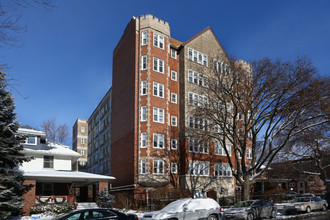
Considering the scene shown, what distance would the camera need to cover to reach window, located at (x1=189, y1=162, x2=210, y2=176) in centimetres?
3776

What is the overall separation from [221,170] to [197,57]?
16.0 meters

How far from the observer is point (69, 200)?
94.4 ft

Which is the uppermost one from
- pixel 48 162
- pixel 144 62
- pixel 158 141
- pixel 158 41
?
pixel 158 41

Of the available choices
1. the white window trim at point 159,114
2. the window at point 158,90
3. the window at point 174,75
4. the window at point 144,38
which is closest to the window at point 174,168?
the white window trim at point 159,114

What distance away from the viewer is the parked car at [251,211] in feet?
66.3

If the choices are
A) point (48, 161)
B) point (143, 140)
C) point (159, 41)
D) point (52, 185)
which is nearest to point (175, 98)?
point (159, 41)

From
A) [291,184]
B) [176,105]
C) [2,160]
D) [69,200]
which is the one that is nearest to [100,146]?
[176,105]

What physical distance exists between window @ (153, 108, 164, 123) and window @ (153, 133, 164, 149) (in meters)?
1.81

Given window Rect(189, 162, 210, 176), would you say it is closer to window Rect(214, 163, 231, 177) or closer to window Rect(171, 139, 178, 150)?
window Rect(214, 163, 231, 177)

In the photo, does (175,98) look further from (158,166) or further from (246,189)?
(246,189)

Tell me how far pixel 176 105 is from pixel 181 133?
Answer: 3749 mm

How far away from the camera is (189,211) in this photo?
52.4ft

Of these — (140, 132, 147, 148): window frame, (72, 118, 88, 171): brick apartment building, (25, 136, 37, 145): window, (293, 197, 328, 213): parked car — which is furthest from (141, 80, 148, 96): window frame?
(72, 118, 88, 171): brick apartment building

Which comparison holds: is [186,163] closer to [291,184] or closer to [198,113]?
[198,113]
